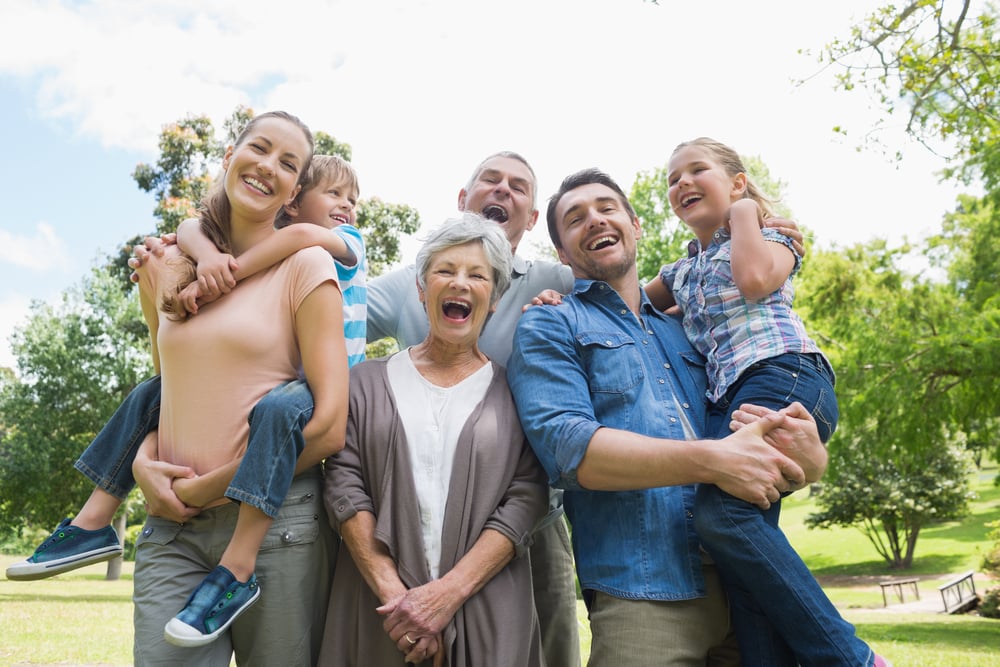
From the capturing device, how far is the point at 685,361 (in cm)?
321

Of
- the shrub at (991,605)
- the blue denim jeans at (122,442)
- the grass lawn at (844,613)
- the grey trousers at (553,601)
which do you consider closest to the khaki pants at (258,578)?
the blue denim jeans at (122,442)

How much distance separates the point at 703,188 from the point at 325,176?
6.02ft

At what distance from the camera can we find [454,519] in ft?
8.77

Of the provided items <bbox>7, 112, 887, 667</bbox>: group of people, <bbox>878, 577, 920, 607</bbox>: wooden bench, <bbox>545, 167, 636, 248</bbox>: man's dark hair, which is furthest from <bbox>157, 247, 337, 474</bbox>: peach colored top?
<bbox>878, 577, 920, 607</bbox>: wooden bench

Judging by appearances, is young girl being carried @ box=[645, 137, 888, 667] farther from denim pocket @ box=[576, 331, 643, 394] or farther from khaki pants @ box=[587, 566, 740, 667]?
denim pocket @ box=[576, 331, 643, 394]

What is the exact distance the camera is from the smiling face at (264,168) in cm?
287

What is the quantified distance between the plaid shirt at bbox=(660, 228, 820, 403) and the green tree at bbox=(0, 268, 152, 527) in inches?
870

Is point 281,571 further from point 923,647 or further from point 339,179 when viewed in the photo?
point 923,647

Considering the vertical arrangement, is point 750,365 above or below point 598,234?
below

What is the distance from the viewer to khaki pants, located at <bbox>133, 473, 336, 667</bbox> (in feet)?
8.24

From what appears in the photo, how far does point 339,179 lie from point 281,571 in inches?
79.1

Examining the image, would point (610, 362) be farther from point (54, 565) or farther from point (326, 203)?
point (54, 565)

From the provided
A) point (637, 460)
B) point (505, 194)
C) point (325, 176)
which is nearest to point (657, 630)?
point (637, 460)

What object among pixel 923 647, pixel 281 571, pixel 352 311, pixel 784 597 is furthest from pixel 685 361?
pixel 923 647
